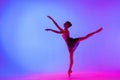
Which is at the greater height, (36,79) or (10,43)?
(10,43)

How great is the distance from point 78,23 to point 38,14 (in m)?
0.93

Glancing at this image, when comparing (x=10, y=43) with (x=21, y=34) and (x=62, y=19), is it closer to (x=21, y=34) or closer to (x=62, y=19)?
(x=21, y=34)

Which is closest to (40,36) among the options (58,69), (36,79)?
(58,69)

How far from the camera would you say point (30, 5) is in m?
→ 6.46

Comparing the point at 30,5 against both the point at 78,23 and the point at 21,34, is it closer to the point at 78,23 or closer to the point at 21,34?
the point at 21,34

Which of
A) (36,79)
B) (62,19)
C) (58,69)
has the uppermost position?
(62,19)

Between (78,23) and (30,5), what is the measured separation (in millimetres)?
1166

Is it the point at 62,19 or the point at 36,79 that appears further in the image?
the point at 62,19

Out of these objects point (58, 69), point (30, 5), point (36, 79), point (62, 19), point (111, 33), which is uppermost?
point (30, 5)

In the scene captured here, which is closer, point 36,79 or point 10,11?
point 36,79

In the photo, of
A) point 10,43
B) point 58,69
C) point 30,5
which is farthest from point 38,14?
point 58,69

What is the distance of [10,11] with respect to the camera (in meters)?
6.49

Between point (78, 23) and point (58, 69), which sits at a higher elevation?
point (78, 23)

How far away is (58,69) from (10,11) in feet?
5.64
